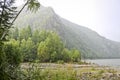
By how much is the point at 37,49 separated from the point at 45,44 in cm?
257

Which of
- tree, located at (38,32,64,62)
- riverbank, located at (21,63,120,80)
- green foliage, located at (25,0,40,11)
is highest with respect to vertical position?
tree, located at (38,32,64,62)

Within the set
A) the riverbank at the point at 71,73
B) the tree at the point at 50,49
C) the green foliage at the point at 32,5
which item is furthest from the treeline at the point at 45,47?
the green foliage at the point at 32,5

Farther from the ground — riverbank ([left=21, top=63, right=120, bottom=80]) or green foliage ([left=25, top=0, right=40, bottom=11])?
green foliage ([left=25, top=0, right=40, bottom=11])

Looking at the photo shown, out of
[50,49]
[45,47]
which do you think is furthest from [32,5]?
[50,49]

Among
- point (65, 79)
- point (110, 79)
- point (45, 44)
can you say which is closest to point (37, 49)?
point (45, 44)

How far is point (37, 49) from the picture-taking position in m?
91.1

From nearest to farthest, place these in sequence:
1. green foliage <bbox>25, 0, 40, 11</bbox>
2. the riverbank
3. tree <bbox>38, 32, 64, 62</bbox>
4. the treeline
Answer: green foliage <bbox>25, 0, 40, 11</bbox>
the riverbank
the treeline
tree <bbox>38, 32, 64, 62</bbox>

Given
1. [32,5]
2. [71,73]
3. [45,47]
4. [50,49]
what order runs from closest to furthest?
[32,5]
[71,73]
[45,47]
[50,49]

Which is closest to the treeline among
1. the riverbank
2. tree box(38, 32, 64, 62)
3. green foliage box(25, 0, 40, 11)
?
tree box(38, 32, 64, 62)

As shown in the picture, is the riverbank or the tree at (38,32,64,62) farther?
the tree at (38,32,64,62)

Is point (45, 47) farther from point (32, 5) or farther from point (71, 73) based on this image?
point (32, 5)

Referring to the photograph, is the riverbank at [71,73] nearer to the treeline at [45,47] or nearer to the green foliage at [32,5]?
the green foliage at [32,5]

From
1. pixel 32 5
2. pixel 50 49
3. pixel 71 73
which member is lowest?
pixel 71 73

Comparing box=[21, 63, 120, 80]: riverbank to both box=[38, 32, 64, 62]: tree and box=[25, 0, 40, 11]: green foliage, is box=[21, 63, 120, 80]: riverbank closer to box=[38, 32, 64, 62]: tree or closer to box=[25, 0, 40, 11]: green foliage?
box=[25, 0, 40, 11]: green foliage
